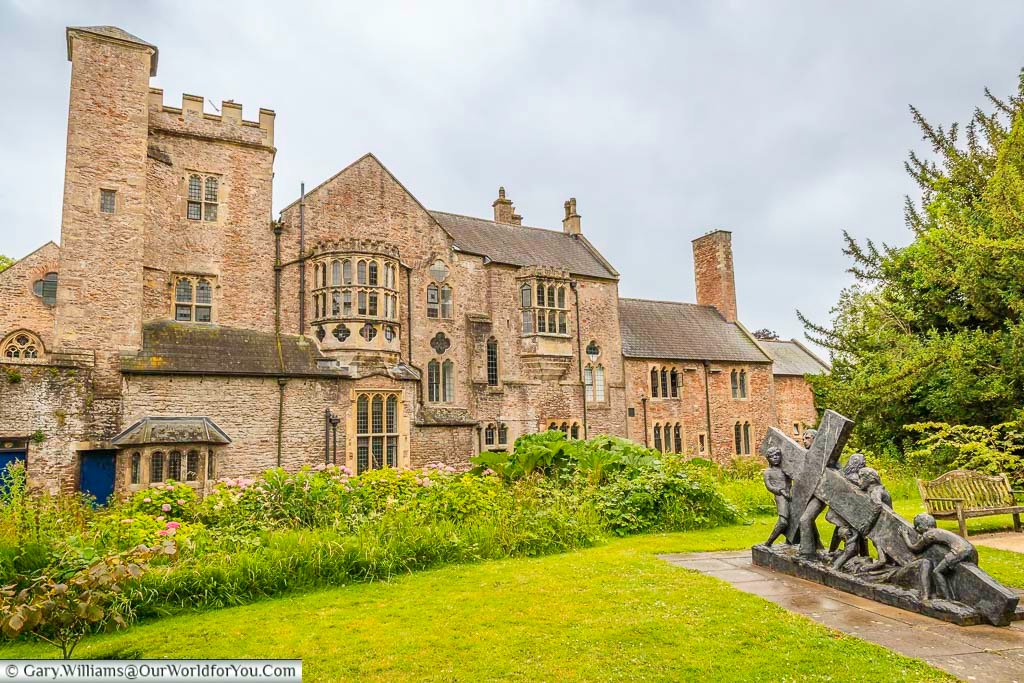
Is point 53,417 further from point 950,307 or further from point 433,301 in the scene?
point 950,307

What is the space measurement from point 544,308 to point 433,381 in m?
6.17

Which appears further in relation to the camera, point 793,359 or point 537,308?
point 793,359

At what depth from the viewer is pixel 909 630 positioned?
234 inches

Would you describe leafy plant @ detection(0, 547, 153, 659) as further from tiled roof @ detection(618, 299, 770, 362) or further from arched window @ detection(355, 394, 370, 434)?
tiled roof @ detection(618, 299, 770, 362)

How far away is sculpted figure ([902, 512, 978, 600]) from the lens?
631 cm

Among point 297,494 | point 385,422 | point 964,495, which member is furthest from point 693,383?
point 297,494

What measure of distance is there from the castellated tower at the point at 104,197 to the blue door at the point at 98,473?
7.33 feet

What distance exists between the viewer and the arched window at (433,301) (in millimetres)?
24109

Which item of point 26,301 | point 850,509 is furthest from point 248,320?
point 850,509

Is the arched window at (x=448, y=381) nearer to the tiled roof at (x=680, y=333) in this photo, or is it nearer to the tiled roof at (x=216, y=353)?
the tiled roof at (x=216, y=353)

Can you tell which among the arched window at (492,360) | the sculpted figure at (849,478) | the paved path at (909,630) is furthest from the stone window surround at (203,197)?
the sculpted figure at (849,478)

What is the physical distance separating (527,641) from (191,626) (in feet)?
12.7

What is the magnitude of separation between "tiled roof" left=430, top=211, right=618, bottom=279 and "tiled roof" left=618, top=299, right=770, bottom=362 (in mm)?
3614

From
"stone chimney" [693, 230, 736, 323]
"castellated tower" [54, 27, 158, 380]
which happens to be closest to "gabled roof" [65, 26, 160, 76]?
"castellated tower" [54, 27, 158, 380]
